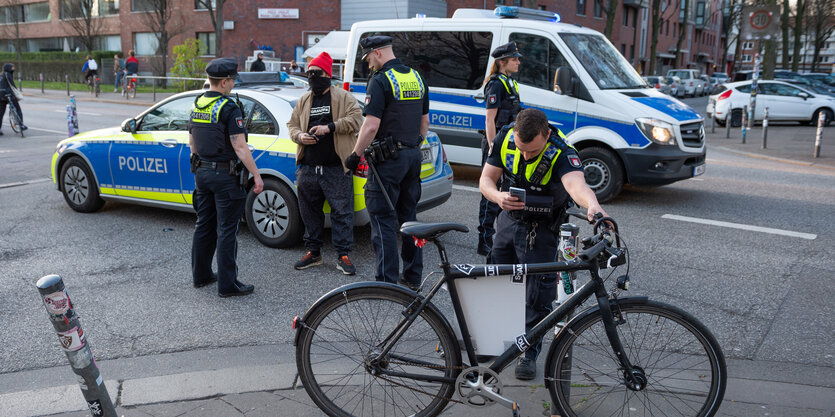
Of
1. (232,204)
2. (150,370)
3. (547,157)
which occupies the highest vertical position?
(547,157)

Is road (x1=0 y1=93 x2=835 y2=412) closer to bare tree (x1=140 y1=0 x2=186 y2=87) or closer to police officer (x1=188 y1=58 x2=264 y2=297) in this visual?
police officer (x1=188 y1=58 x2=264 y2=297)

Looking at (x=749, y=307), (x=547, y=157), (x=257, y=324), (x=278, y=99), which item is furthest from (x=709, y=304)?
(x=278, y=99)

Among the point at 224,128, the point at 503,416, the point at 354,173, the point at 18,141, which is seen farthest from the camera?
the point at 18,141

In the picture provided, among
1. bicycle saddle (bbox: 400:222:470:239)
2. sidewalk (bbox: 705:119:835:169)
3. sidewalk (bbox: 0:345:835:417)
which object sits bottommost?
sidewalk (bbox: 0:345:835:417)

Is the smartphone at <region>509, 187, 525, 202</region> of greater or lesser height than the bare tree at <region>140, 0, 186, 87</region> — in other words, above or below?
below

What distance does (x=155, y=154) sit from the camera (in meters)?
7.00

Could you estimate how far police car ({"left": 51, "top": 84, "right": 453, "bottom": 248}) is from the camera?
6.41 m

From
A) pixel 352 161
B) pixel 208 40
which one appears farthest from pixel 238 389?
pixel 208 40

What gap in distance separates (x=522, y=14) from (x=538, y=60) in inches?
43.2

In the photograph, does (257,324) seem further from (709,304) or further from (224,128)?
(709,304)

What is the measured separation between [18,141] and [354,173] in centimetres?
1270

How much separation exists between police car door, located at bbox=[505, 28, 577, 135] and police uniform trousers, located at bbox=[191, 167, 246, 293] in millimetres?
4679

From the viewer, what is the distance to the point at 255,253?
645 centimetres

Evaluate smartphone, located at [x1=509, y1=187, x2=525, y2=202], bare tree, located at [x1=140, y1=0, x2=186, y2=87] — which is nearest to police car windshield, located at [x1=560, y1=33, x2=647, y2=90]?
smartphone, located at [x1=509, y1=187, x2=525, y2=202]
